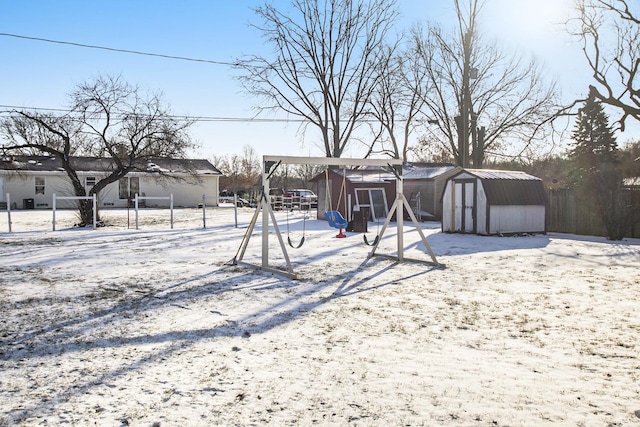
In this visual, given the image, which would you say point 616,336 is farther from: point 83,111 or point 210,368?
point 83,111

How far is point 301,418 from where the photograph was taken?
3287 mm

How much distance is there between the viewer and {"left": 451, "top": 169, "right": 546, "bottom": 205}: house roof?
16.3m

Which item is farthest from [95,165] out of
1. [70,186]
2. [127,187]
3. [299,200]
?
[299,200]

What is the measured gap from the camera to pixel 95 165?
36.0 meters

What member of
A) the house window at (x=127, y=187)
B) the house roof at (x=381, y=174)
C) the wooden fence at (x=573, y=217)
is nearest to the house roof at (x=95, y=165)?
the house window at (x=127, y=187)

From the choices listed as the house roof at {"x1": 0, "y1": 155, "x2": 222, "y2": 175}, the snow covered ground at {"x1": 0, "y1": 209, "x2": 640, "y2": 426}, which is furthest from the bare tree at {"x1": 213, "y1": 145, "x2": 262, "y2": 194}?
the snow covered ground at {"x1": 0, "y1": 209, "x2": 640, "y2": 426}

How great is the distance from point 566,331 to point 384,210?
59.7 ft

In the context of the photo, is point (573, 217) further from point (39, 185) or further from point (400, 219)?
point (39, 185)

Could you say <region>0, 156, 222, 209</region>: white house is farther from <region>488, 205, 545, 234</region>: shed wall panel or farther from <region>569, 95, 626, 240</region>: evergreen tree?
<region>569, 95, 626, 240</region>: evergreen tree

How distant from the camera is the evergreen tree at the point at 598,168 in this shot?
616 inches

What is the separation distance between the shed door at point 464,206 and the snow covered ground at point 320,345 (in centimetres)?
695

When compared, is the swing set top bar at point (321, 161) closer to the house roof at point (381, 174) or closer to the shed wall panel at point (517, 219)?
the shed wall panel at point (517, 219)

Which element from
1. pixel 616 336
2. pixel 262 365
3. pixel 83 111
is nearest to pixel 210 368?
pixel 262 365

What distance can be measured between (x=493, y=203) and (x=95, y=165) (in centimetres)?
3059
